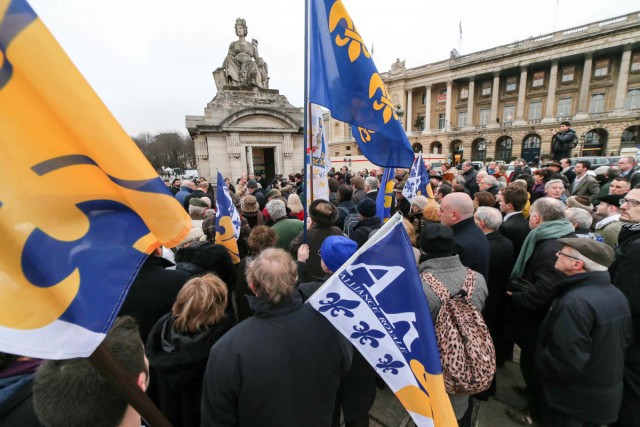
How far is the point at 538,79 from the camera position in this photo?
4394cm

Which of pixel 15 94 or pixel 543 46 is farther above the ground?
pixel 543 46

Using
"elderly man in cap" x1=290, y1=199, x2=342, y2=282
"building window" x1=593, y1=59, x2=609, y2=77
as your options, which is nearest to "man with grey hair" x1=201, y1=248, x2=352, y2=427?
"elderly man in cap" x1=290, y1=199, x2=342, y2=282

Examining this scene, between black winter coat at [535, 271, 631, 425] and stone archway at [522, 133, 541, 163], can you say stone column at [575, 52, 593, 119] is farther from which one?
black winter coat at [535, 271, 631, 425]

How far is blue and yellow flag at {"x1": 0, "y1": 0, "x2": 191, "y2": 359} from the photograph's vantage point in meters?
0.85

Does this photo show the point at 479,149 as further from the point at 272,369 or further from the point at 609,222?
the point at 272,369

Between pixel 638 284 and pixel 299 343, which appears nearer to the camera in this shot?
pixel 299 343

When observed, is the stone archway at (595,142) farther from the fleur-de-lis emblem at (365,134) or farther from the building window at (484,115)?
the fleur-de-lis emblem at (365,134)

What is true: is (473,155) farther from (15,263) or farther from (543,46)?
Answer: (15,263)

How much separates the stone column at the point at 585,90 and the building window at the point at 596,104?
0.92 metres

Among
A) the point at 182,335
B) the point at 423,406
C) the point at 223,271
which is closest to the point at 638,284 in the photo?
the point at 423,406

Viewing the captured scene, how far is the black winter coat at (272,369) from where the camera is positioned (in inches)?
55.7

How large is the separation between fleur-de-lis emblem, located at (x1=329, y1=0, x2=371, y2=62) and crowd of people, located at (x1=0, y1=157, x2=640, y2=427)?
1.54m

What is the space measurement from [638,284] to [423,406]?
7.02ft

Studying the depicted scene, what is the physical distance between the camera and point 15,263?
2.84 feet
